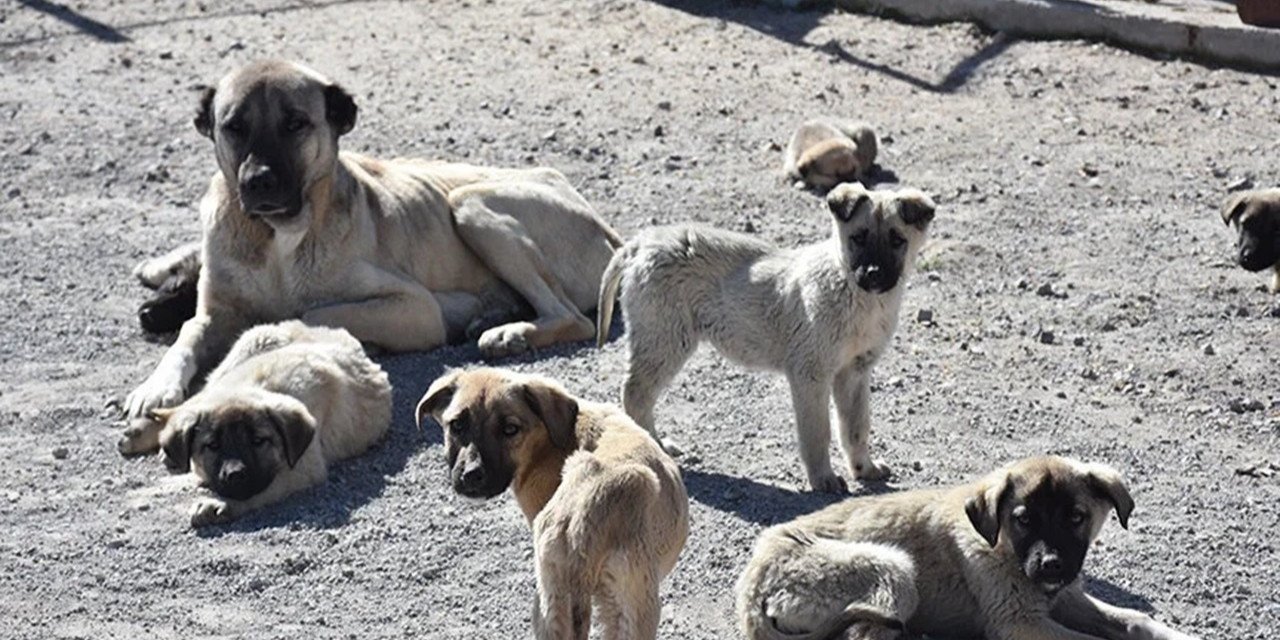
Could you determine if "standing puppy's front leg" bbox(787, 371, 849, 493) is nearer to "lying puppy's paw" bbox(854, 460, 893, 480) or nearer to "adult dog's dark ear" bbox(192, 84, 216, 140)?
"lying puppy's paw" bbox(854, 460, 893, 480)

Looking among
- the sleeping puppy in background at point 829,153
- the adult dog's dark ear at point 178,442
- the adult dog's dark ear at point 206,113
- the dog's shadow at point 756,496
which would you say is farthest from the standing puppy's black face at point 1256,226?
the adult dog's dark ear at point 178,442

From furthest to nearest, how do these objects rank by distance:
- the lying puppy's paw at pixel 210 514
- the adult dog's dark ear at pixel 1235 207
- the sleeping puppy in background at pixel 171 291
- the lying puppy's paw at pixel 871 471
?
the adult dog's dark ear at pixel 1235 207, the sleeping puppy in background at pixel 171 291, the lying puppy's paw at pixel 871 471, the lying puppy's paw at pixel 210 514

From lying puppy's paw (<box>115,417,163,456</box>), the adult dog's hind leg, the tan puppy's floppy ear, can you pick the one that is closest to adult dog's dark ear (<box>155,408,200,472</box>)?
lying puppy's paw (<box>115,417,163,456</box>)

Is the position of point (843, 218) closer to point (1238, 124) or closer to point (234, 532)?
point (234, 532)

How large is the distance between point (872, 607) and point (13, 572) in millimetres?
3024

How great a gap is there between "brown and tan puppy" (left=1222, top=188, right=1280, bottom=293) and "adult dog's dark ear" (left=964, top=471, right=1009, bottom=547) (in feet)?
14.2

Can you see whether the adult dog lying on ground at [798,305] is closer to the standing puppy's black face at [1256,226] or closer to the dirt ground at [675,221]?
the dirt ground at [675,221]

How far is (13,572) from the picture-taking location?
320 inches

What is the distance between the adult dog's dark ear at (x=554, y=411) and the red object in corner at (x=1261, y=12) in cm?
830

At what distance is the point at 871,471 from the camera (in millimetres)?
8836

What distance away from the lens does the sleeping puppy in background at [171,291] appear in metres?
11.2

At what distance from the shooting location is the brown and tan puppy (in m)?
11.1

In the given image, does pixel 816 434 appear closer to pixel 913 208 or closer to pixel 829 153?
pixel 913 208

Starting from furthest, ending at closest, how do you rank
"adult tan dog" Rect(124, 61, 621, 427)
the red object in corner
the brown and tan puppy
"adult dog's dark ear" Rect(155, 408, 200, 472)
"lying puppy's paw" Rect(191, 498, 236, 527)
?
the red object in corner
the brown and tan puppy
"adult tan dog" Rect(124, 61, 621, 427)
"adult dog's dark ear" Rect(155, 408, 200, 472)
"lying puppy's paw" Rect(191, 498, 236, 527)
